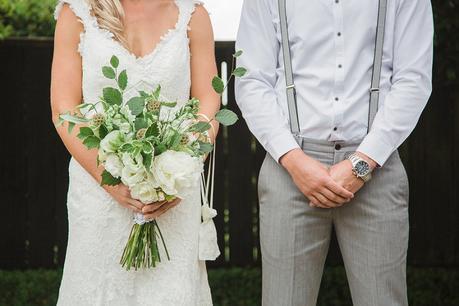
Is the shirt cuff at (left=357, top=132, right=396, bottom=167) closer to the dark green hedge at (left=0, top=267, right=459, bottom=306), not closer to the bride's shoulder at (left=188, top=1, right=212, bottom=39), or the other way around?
the bride's shoulder at (left=188, top=1, right=212, bottom=39)

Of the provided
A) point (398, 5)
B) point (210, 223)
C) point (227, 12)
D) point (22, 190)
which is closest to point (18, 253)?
point (22, 190)

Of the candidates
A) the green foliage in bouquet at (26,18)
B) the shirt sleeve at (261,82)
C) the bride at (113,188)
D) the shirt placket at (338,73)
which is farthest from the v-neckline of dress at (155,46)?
the green foliage in bouquet at (26,18)

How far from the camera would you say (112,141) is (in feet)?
10.7

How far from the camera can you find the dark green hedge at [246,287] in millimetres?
6398

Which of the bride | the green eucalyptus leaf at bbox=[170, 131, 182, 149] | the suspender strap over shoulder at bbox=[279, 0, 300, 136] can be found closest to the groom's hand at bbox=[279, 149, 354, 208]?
the suspender strap over shoulder at bbox=[279, 0, 300, 136]

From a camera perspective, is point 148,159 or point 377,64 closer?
point 148,159

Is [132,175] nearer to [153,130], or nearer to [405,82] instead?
[153,130]

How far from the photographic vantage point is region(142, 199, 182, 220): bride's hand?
3.53 metres

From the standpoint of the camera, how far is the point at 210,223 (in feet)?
12.3

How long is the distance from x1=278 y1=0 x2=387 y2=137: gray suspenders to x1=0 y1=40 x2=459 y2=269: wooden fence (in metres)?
2.70

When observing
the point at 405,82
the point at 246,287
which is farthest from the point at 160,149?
the point at 246,287

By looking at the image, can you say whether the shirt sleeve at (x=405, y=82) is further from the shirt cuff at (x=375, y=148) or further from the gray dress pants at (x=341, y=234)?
the gray dress pants at (x=341, y=234)

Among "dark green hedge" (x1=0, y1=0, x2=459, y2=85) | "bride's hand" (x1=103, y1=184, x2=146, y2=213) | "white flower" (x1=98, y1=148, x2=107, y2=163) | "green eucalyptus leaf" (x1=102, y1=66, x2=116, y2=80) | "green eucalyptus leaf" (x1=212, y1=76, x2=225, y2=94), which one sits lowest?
"bride's hand" (x1=103, y1=184, x2=146, y2=213)

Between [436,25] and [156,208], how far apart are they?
9.47 ft
